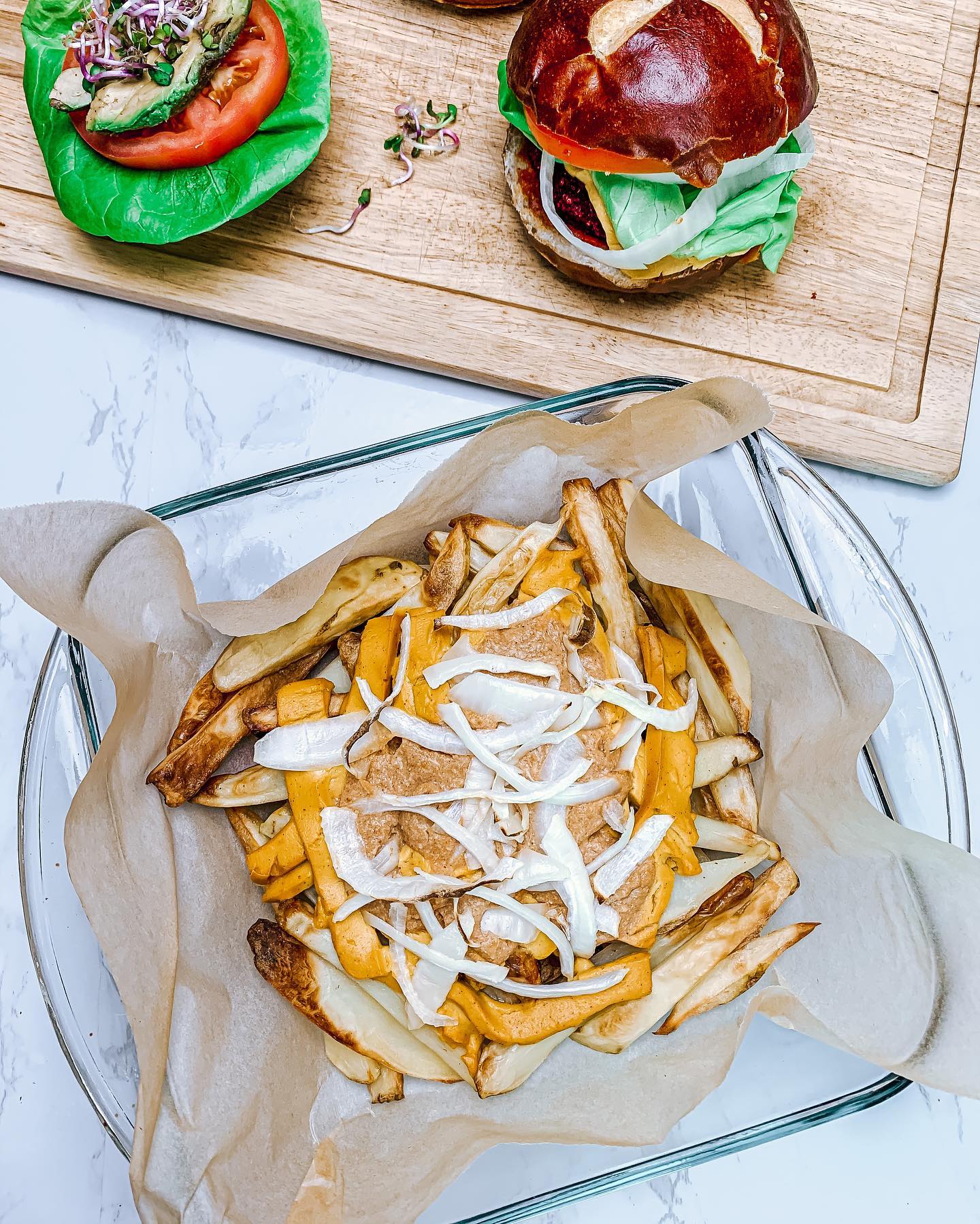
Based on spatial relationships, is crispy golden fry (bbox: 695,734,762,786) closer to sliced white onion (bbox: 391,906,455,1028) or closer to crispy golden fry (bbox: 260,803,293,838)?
sliced white onion (bbox: 391,906,455,1028)

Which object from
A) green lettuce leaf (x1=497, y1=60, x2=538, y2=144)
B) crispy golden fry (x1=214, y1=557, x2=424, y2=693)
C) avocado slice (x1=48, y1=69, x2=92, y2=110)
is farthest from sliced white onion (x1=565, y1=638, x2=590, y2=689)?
avocado slice (x1=48, y1=69, x2=92, y2=110)

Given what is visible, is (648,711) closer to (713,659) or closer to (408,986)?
(713,659)

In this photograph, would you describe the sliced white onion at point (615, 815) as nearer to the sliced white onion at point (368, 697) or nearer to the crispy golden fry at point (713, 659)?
the crispy golden fry at point (713, 659)

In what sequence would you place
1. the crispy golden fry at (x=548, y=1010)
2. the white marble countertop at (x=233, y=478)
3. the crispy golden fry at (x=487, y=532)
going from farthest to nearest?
the white marble countertop at (x=233, y=478) → the crispy golden fry at (x=487, y=532) → the crispy golden fry at (x=548, y=1010)

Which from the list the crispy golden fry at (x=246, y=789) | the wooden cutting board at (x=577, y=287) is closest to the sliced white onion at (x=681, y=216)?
the wooden cutting board at (x=577, y=287)

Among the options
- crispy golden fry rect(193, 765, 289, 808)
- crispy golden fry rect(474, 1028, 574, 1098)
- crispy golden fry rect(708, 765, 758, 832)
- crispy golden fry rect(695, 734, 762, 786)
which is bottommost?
crispy golden fry rect(474, 1028, 574, 1098)

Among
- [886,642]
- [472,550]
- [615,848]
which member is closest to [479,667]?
[472,550]

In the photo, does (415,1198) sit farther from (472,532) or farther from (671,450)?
(671,450)

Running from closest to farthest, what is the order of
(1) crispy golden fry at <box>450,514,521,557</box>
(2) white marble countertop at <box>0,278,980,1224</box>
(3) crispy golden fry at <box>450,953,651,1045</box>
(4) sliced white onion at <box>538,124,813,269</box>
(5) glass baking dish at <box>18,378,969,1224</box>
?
(3) crispy golden fry at <box>450,953,651,1045</box> < (1) crispy golden fry at <box>450,514,521,557</box> < (5) glass baking dish at <box>18,378,969,1224</box> < (4) sliced white onion at <box>538,124,813,269</box> < (2) white marble countertop at <box>0,278,980,1224</box>
